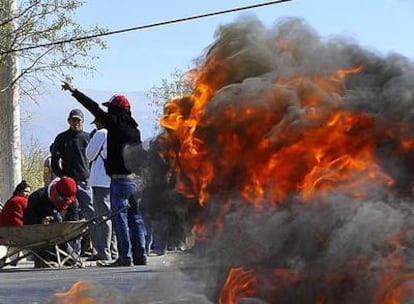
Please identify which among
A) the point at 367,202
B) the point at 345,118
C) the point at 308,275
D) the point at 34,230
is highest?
the point at 345,118

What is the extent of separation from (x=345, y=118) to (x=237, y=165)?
2.46ft

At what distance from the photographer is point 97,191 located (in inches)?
562

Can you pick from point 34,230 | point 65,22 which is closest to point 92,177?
point 34,230

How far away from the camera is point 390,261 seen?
641 centimetres

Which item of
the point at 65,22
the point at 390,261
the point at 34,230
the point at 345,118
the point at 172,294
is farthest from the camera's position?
the point at 65,22

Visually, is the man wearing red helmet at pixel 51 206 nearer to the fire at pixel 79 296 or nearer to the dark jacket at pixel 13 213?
the dark jacket at pixel 13 213

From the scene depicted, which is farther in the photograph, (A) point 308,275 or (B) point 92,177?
(B) point 92,177

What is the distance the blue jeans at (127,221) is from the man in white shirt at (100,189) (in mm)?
573

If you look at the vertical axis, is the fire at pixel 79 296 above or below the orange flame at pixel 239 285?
below

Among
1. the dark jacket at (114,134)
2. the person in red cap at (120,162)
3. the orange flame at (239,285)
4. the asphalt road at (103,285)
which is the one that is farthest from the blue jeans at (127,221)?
the orange flame at (239,285)

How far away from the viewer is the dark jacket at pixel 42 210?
14.9 metres

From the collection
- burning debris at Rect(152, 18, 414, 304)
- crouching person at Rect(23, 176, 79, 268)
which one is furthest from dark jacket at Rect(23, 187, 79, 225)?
burning debris at Rect(152, 18, 414, 304)

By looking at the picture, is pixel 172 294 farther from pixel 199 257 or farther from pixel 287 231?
pixel 287 231

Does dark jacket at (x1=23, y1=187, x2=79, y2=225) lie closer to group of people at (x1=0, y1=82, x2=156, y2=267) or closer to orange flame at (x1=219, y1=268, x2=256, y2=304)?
group of people at (x1=0, y1=82, x2=156, y2=267)
